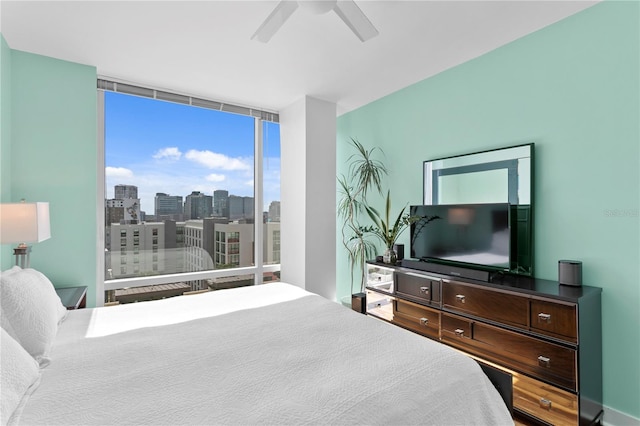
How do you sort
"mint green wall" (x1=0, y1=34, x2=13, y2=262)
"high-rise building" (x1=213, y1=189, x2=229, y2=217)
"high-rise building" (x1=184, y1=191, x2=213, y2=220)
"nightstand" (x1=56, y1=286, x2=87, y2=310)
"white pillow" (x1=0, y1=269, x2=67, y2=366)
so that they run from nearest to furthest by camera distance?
1. "white pillow" (x1=0, y1=269, x2=67, y2=366)
2. "nightstand" (x1=56, y1=286, x2=87, y2=310)
3. "mint green wall" (x1=0, y1=34, x2=13, y2=262)
4. "high-rise building" (x1=184, y1=191, x2=213, y2=220)
5. "high-rise building" (x1=213, y1=189, x2=229, y2=217)

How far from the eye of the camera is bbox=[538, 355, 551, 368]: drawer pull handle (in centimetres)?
201

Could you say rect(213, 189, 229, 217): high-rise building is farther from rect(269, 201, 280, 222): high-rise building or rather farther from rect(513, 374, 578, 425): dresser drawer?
rect(513, 374, 578, 425): dresser drawer

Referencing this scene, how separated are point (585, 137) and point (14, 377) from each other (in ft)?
10.4

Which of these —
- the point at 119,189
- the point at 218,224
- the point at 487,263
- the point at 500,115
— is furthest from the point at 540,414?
the point at 119,189

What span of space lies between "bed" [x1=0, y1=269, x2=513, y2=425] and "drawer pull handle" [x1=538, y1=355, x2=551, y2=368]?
86 centimetres

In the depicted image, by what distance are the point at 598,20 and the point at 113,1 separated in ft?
10.4

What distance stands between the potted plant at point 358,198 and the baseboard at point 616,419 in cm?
221

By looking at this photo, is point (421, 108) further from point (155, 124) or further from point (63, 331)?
point (63, 331)

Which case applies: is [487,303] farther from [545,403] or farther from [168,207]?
[168,207]

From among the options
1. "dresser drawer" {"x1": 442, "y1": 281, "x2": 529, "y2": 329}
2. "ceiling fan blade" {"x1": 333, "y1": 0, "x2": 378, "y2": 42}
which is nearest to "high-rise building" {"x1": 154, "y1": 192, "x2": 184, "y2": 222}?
"ceiling fan blade" {"x1": 333, "y1": 0, "x2": 378, "y2": 42}

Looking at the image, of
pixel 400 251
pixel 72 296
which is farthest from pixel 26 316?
pixel 400 251

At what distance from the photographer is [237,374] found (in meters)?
1.27

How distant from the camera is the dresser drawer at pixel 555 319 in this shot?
1.91 metres

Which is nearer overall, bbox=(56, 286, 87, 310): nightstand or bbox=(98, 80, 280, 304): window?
bbox=(56, 286, 87, 310): nightstand
